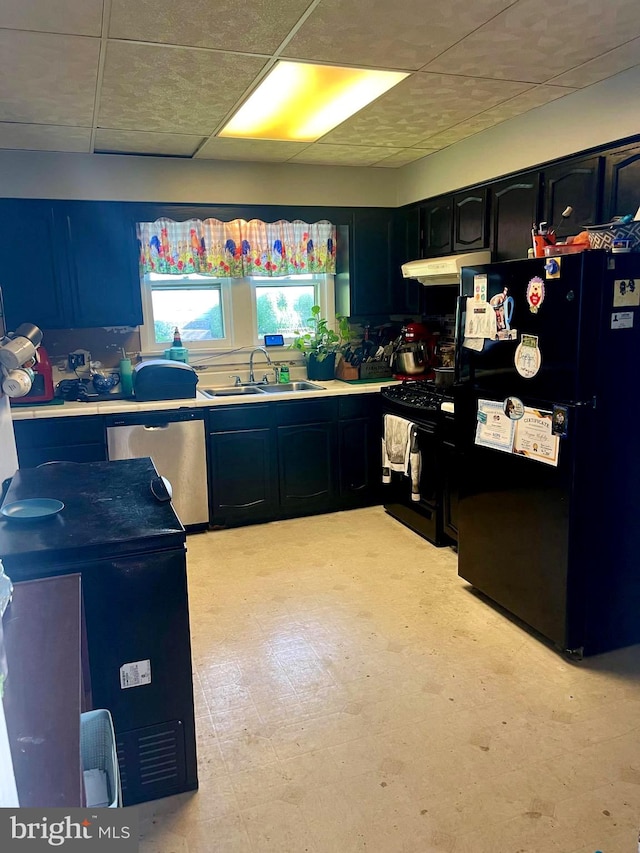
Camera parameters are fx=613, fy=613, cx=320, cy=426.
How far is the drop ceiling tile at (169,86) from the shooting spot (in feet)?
7.75

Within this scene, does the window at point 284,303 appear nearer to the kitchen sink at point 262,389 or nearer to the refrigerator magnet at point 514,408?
the kitchen sink at point 262,389

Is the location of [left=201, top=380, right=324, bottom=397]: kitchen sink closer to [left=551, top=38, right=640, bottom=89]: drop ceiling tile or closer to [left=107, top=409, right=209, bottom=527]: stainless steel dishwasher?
[left=107, top=409, right=209, bottom=527]: stainless steel dishwasher

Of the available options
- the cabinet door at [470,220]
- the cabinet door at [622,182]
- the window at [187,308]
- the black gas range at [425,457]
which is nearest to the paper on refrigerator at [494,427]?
the black gas range at [425,457]

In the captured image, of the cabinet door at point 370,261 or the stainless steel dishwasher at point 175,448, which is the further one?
the cabinet door at point 370,261

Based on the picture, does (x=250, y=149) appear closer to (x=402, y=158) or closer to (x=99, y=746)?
(x=402, y=158)

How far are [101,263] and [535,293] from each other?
2735mm

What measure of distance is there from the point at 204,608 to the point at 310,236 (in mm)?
2843

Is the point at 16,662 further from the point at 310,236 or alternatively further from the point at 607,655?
the point at 310,236

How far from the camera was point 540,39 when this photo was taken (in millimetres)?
2326

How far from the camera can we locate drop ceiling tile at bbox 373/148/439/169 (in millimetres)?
4098

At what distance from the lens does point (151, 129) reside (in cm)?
335

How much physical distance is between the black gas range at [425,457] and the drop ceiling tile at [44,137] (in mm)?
2407

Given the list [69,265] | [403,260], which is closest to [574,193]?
[403,260]

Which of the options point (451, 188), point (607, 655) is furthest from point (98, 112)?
point (607, 655)
